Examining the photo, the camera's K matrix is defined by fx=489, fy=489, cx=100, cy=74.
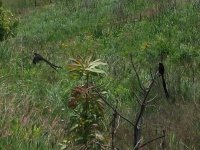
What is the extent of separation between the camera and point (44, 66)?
9.21 m

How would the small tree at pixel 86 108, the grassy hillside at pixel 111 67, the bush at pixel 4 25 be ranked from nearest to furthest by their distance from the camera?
Result: the small tree at pixel 86 108, the grassy hillside at pixel 111 67, the bush at pixel 4 25

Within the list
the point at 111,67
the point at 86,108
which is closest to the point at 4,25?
the point at 111,67

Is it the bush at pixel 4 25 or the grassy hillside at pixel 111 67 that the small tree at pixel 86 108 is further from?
the bush at pixel 4 25

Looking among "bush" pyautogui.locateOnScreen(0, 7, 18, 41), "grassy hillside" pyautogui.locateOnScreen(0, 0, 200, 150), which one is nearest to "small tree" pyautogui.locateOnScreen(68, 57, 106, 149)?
"grassy hillside" pyautogui.locateOnScreen(0, 0, 200, 150)

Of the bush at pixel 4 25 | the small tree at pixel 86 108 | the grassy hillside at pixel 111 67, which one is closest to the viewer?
the small tree at pixel 86 108

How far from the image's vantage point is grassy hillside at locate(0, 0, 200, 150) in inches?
192

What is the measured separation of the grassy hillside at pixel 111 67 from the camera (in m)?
4.89

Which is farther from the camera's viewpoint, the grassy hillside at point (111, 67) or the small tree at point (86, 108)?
the grassy hillside at point (111, 67)

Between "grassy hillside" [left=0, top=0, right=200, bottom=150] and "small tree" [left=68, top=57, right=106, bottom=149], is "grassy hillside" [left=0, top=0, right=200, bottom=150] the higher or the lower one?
the lower one

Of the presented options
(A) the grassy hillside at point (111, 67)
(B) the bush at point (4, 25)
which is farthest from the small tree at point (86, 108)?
(B) the bush at point (4, 25)

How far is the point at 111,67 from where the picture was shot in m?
8.70

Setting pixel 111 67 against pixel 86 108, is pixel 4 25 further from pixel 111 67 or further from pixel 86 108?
pixel 86 108

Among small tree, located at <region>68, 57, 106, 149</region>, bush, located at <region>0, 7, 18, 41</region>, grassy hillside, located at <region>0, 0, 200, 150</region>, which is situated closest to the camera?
small tree, located at <region>68, 57, 106, 149</region>

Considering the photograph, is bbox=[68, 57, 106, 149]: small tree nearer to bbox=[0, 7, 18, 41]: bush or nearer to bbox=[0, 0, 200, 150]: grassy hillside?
bbox=[0, 0, 200, 150]: grassy hillside
